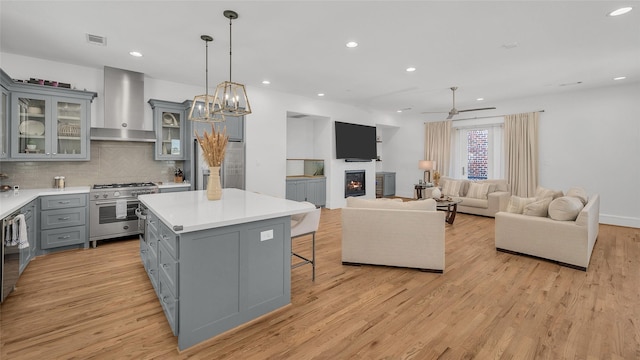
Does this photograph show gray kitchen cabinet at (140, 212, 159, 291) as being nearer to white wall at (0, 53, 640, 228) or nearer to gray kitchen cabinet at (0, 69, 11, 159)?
gray kitchen cabinet at (0, 69, 11, 159)

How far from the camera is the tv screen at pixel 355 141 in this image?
7.37 meters

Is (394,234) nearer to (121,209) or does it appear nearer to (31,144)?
(121,209)

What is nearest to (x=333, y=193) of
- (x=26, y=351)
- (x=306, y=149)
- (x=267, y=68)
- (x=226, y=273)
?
(x=306, y=149)

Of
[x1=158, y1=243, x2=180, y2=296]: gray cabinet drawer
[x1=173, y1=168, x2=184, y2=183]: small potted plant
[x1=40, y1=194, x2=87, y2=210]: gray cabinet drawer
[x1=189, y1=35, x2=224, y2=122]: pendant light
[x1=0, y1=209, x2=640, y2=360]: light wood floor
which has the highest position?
[x1=189, y1=35, x2=224, y2=122]: pendant light

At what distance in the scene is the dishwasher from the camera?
252 cm

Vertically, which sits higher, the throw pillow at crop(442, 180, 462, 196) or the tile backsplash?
the tile backsplash

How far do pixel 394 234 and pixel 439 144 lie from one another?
19.9 ft

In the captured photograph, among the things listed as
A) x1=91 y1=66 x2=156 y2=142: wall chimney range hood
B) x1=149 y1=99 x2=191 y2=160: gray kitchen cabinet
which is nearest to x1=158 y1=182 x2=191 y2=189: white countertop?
x1=149 y1=99 x2=191 y2=160: gray kitchen cabinet

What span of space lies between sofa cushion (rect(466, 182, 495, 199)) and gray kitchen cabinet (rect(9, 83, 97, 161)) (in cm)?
747

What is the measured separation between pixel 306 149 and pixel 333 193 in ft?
4.73

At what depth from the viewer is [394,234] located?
3354mm

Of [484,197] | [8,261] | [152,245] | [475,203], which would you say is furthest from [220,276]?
[484,197]

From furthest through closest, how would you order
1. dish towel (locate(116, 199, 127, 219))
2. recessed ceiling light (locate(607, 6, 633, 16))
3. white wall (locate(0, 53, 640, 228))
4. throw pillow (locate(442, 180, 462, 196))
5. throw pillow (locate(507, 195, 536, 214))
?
throw pillow (locate(442, 180, 462, 196))
white wall (locate(0, 53, 640, 228))
dish towel (locate(116, 199, 127, 219))
throw pillow (locate(507, 195, 536, 214))
recessed ceiling light (locate(607, 6, 633, 16))

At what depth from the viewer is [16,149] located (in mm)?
3822
